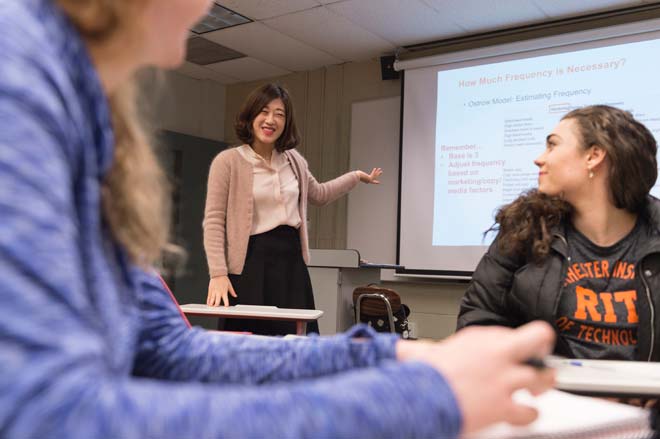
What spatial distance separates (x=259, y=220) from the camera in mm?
2707

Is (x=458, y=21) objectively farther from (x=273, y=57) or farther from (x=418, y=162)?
(x=273, y=57)

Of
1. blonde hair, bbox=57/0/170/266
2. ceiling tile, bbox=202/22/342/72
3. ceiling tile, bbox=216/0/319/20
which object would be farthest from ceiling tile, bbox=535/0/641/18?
blonde hair, bbox=57/0/170/266

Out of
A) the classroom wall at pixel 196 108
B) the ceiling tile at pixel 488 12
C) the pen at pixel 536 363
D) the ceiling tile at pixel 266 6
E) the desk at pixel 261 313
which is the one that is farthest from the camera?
the classroom wall at pixel 196 108

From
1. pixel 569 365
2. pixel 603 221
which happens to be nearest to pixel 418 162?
pixel 603 221

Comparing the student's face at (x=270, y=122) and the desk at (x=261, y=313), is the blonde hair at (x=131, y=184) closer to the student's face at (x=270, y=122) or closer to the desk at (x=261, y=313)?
the desk at (x=261, y=313)

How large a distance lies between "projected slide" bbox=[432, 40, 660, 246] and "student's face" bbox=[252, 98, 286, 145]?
2.29 metres

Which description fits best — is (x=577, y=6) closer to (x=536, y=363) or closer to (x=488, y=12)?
(x=488, y=12)

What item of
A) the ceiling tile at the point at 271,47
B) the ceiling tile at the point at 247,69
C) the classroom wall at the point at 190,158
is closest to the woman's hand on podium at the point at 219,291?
the ceiling tile at the point at 271,47

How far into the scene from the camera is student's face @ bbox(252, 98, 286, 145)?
2.75m

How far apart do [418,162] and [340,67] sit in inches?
50.9

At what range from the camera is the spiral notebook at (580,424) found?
0.48m

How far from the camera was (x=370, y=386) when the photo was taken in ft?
1.16

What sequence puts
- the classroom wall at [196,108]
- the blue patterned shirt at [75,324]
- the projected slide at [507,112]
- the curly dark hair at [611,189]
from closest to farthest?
the blue patterned shirt at [75,324]
the curly dark hair at [611,189]
the projected slide at [507,112]
the classroom wall at [196,108]

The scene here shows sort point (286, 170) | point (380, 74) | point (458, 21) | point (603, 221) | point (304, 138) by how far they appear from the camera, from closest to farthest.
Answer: point (603, 221)
point (286, 170)
point (458, 21)
point (380, 74)
point (304, 138)
